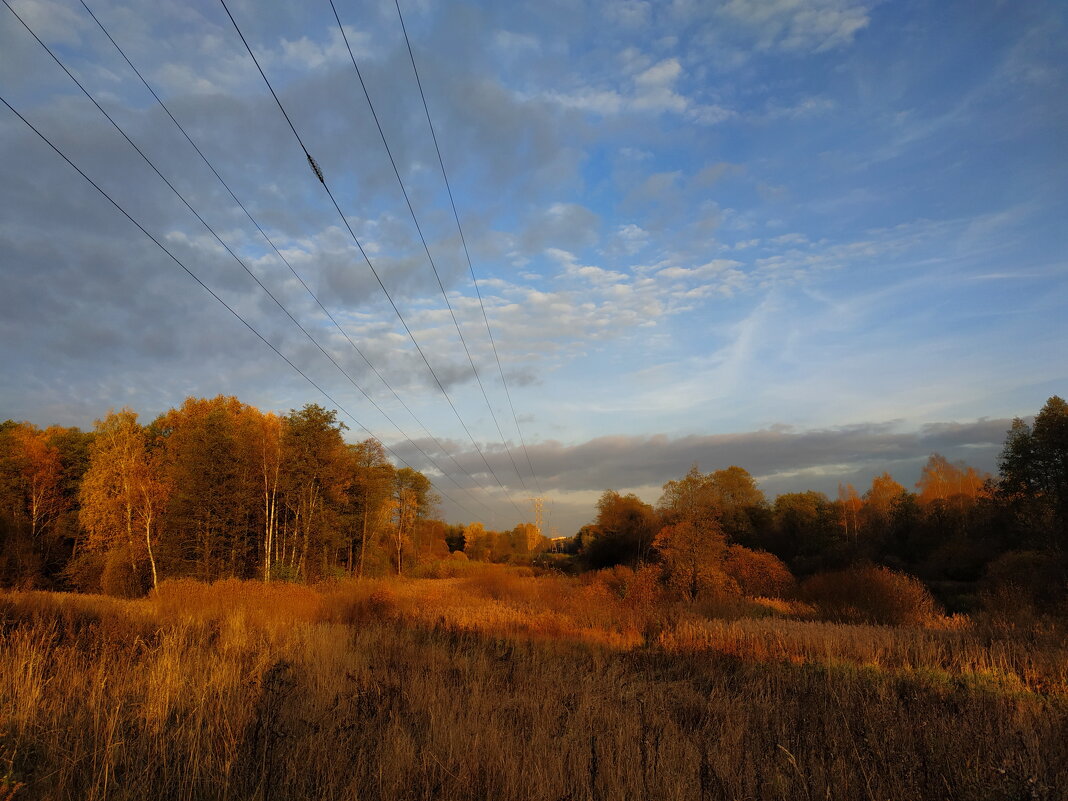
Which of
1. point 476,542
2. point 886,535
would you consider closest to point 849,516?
point 886,535

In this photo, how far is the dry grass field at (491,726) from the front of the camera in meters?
4.35

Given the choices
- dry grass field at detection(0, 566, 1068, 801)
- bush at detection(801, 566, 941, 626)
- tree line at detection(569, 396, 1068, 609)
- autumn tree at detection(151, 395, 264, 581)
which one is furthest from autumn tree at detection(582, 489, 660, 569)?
dry grass field at detection(0, 566, 1068, 801)

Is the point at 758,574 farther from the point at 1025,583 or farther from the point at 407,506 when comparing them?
the point at 407,506

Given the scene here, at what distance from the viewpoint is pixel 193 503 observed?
118 ft

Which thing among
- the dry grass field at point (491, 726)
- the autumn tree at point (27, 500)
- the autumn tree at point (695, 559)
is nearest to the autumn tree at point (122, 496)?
the autumn tree at point (27, 500)

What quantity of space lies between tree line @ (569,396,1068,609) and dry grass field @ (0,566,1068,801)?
2383 cm

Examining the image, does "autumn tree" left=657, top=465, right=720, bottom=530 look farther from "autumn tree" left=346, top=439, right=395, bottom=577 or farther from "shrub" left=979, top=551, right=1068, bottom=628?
A: "autumn tree" left=346, top=439, right=395, bottom=577

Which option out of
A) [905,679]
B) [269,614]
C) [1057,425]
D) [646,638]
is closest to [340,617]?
[269,614]

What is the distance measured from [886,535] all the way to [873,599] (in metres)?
32.6

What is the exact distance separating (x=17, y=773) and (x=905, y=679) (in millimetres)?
11593

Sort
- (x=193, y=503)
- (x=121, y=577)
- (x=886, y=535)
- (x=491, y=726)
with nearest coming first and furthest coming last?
(x=491, y=726), (x=193, y=503), (x=121, y=577), (x=886, y=535)

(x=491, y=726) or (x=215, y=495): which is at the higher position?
(x=215, y=495)

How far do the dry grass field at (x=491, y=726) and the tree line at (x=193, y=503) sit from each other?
27.5m

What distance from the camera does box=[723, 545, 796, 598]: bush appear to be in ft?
126
